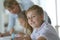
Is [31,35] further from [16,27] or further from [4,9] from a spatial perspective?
[4,9]

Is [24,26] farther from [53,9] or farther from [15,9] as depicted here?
[53,9]

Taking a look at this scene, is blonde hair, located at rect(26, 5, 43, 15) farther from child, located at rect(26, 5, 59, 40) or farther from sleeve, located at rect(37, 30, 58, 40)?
sleeve, located at rect(37, 30, 58, 40)

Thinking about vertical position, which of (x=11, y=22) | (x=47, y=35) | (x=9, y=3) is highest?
(x=9, y=3)

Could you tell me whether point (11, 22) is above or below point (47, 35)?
above

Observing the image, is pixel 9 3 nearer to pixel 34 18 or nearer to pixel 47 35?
pixel 34 18

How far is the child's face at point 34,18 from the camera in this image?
100 cm

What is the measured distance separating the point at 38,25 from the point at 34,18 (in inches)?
2.4

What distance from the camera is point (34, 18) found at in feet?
3.28

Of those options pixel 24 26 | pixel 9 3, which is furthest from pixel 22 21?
pixel 9 3

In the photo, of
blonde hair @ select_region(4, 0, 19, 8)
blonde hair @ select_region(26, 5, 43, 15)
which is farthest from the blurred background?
blonde hair @ select_region(4, 0, 19, 8)

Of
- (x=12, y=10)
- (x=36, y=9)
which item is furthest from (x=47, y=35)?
(x=12, y=10)

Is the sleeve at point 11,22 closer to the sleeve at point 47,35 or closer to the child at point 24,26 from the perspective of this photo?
the child at point 24,26

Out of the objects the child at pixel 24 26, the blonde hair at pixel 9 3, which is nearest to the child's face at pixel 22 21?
the child at pixel 24 26

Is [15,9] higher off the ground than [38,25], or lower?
higher
